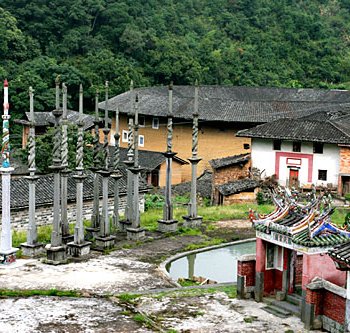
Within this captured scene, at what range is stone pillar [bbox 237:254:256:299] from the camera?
17.9 meters

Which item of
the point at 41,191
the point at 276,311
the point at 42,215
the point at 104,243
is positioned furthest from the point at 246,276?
the point at 41,191

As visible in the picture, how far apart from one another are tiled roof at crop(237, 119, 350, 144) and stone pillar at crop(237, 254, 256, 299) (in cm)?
1979

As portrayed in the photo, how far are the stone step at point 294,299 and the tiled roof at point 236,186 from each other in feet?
59.6

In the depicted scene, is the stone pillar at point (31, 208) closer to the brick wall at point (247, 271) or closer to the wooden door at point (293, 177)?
the brick wall at point (247, 271)

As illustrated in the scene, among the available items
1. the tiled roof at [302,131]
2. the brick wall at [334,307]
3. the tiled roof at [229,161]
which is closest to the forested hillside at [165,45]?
the tiled roof at [229,161]

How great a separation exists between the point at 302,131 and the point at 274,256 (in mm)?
21134

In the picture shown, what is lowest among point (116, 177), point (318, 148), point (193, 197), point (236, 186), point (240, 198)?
point (240, 198)

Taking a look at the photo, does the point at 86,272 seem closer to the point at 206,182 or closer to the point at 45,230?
the point at 45,230

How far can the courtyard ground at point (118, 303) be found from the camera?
16.2m

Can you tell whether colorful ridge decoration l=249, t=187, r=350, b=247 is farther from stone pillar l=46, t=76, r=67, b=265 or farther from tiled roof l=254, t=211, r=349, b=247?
stone pillar l=46, t=76, r=67, b=265

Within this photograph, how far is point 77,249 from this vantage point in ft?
74.5

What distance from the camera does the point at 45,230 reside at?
2550cm

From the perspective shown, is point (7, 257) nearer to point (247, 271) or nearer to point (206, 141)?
point (247, 271)

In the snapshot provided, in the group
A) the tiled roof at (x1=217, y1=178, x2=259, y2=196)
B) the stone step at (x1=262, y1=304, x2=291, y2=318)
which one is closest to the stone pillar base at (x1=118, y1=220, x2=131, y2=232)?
the tiled roof at (x1=217, y1=178, x2=259, y2=196)
